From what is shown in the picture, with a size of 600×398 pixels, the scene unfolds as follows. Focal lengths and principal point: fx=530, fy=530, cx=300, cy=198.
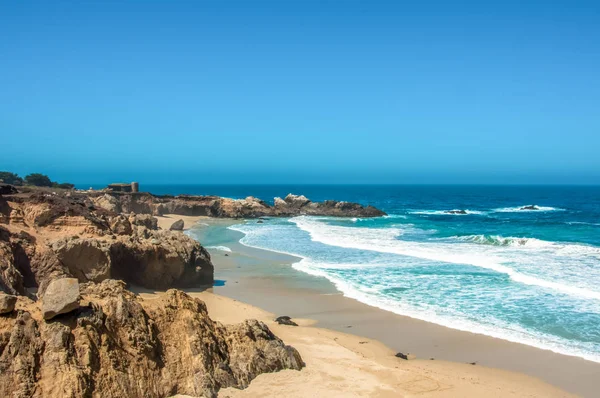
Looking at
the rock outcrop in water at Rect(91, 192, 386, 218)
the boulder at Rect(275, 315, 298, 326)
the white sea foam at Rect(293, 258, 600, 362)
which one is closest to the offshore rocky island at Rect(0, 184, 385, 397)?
the boulder at Rect(275, 315, 298, 326)

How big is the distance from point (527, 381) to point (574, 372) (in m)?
1.30

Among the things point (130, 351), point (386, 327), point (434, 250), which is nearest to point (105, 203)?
point (434, 250)

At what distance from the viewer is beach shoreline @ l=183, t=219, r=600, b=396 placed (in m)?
11.6

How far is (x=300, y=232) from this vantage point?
40.8m

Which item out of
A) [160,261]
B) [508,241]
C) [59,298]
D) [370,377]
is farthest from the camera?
[508,241]

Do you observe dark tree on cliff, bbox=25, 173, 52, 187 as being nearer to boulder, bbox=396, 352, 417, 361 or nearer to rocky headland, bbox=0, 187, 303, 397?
rocky headland, bbox=0, 187, 303, 397

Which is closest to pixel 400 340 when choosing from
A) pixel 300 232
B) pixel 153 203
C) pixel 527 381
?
pixel 527 381

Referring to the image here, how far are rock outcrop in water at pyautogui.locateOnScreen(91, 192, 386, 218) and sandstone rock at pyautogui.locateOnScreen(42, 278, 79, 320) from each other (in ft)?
133

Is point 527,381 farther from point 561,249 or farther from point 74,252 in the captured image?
point 561,249

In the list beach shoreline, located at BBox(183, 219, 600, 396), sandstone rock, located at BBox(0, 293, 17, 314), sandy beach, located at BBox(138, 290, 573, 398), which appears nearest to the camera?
sandstone rock, located at BBox(0, 293, 17, 314)

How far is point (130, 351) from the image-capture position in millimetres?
8148

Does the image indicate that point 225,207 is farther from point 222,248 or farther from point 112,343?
point 112,343

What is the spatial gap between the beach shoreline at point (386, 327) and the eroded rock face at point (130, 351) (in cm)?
437

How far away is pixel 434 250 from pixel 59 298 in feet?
79.3
